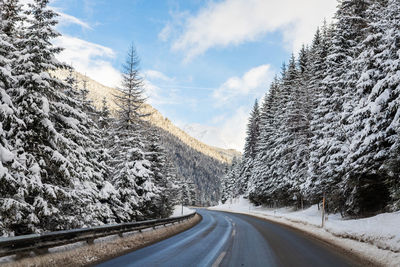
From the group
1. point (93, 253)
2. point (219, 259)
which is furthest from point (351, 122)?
point (93, 253)

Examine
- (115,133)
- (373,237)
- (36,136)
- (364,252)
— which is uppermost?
(115,133)

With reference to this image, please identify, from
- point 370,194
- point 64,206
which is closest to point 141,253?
point 64,206

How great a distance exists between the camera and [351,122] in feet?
58.3

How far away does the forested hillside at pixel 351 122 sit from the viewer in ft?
44.4

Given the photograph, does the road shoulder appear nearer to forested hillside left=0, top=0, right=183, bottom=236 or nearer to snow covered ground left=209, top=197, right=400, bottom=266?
snow covered ground left=209, top=197, right=400, bottom=266

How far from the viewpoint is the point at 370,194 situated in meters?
17.5

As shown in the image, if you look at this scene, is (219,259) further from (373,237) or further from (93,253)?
(373,237)

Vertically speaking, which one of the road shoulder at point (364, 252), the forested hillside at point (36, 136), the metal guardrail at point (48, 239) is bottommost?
the road shoulder at point (364, 252)

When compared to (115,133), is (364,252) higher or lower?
lower

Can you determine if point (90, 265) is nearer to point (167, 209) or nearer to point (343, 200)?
point (343, 200)

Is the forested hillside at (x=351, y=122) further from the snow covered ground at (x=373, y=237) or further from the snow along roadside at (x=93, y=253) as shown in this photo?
the snow along roadside at (x=93, y=253)

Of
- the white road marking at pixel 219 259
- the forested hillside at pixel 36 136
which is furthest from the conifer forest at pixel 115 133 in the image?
the white road marking at pixel 219 259

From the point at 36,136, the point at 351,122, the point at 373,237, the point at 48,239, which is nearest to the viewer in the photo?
the point at 48,239

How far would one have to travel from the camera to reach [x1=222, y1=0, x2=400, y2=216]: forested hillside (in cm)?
1355
